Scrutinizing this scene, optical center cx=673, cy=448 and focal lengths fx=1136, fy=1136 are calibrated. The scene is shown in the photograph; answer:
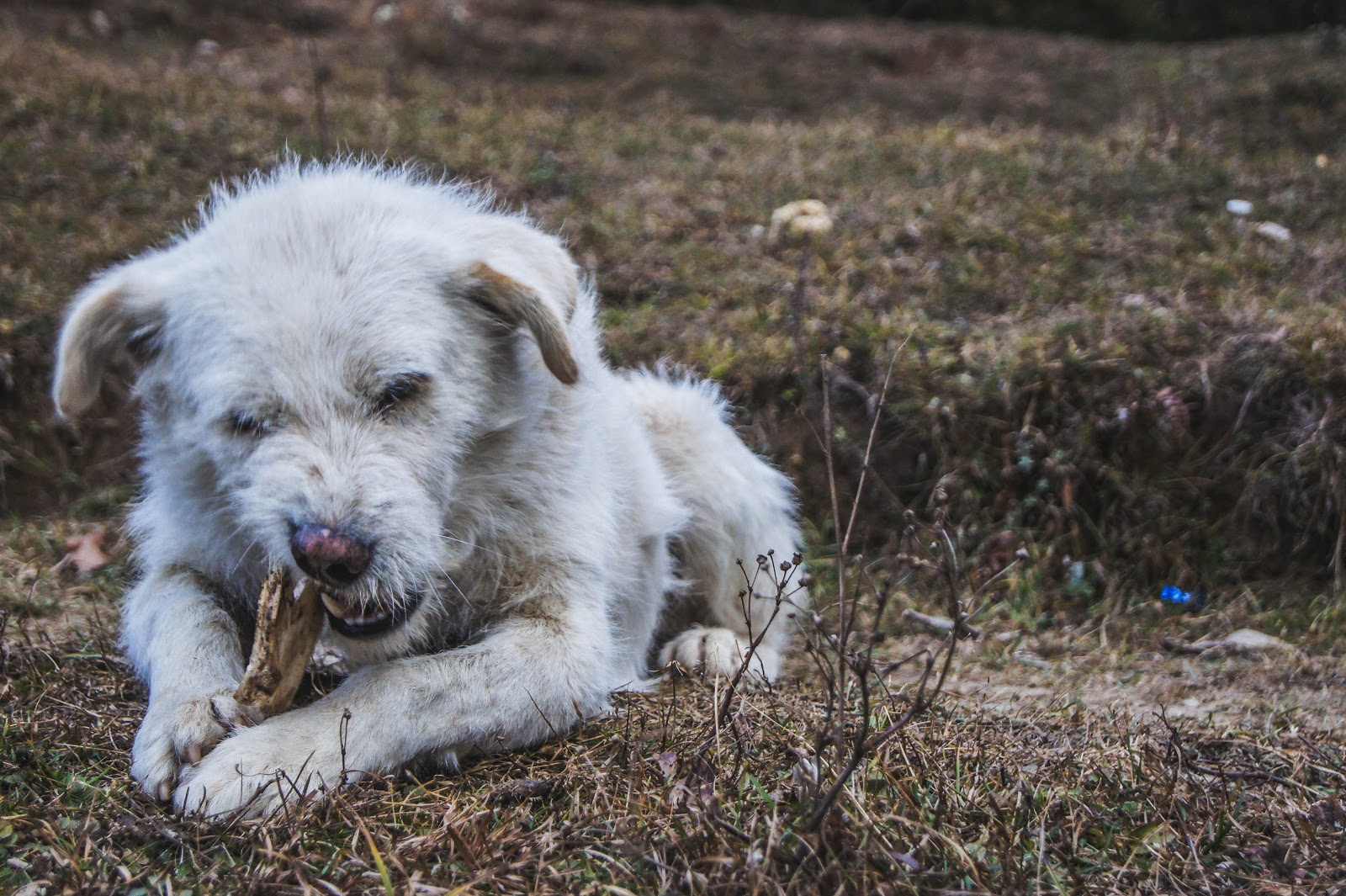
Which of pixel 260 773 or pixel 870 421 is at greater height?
pixel 260 773

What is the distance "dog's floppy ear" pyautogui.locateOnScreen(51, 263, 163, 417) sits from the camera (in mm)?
3297

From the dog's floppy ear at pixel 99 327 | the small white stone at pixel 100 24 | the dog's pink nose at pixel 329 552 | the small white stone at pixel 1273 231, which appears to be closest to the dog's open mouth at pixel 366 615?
the dog's pink nose at pixel 329 552

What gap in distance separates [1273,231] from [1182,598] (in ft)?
11.3

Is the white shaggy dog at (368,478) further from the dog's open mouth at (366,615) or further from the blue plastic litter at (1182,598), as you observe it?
the blue plastic litter at (1182,598)

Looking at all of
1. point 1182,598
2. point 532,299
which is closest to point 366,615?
point 532,299

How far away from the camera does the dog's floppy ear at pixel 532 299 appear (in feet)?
10.5

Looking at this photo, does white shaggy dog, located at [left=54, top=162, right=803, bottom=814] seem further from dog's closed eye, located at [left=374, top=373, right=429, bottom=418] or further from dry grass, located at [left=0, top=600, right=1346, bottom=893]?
dry grass, located at [left=0, top=600, right=1346, bottom=893]

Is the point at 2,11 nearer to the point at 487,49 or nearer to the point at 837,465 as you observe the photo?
the point at 487,49

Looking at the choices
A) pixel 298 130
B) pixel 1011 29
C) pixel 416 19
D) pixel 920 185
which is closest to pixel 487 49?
pixel 416 19

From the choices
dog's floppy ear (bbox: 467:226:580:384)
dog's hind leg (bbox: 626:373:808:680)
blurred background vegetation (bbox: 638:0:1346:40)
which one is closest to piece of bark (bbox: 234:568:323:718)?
dog's floppy ear (bbox: 467:226:580:384)

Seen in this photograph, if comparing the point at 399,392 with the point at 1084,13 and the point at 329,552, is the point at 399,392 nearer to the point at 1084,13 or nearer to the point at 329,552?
the point at 329,552

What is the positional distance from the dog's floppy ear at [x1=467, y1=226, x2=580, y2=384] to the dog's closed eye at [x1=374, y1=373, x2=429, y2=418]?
0.35m

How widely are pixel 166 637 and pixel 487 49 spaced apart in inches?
425

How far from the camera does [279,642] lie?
299 cm
